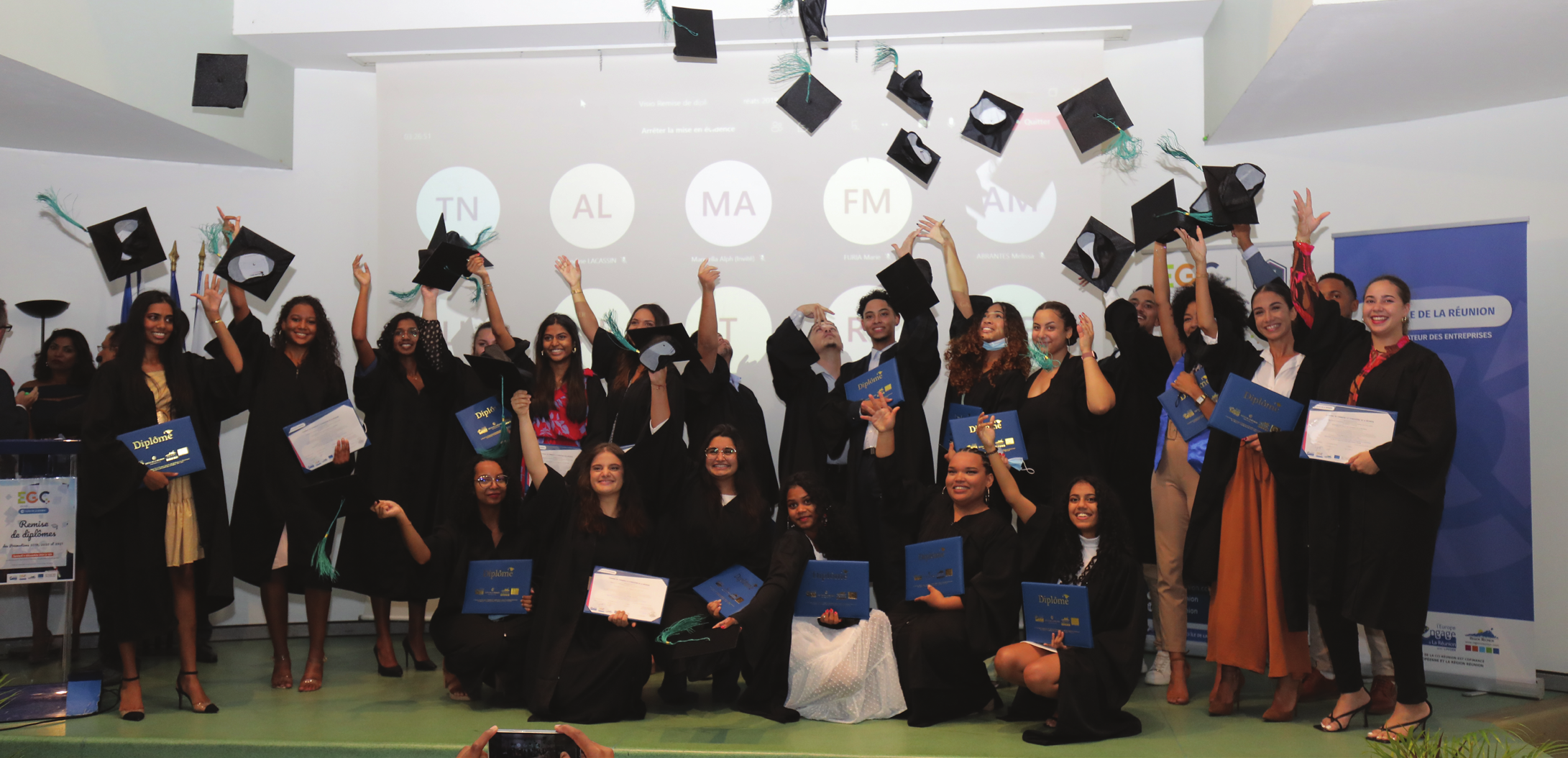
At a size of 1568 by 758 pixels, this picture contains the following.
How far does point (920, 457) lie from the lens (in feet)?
14.7

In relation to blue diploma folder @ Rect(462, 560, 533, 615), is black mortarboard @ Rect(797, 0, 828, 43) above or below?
above

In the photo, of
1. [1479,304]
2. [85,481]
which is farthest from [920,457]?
[85,481]

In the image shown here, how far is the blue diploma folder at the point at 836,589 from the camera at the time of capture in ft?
12.6

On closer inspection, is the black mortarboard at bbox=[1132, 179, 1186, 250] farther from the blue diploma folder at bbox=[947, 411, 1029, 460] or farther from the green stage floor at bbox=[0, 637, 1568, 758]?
the green stage floor at bbox=[0, 637, 1568, 758]

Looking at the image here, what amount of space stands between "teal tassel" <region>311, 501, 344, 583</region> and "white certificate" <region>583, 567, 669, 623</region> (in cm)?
127

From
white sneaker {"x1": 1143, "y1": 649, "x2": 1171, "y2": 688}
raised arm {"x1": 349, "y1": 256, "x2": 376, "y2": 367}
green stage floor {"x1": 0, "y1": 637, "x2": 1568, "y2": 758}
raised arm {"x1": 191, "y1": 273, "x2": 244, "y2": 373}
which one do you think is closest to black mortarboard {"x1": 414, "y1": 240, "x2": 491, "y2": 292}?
raised arm {"x1": 349, "y1": 256, "x2": 376, "y2": 367}

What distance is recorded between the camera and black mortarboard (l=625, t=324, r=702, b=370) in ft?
14.2

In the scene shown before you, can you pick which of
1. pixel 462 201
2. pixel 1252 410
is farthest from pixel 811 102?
pixel 1252 410

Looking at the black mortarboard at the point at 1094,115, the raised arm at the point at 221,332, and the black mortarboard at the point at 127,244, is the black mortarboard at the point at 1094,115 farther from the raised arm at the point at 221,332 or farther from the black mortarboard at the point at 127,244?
the black mortarboard at the point at 127,244

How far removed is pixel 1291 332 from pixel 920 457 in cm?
157

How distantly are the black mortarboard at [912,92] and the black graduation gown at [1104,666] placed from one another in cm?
276

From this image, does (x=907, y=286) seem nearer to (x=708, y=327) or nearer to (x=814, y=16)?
(x=708, y=327)

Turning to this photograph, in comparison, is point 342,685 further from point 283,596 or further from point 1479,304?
point 1479,304

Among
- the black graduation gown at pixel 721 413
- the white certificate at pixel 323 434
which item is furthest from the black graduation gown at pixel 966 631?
the white certificate at pixel 323 434
